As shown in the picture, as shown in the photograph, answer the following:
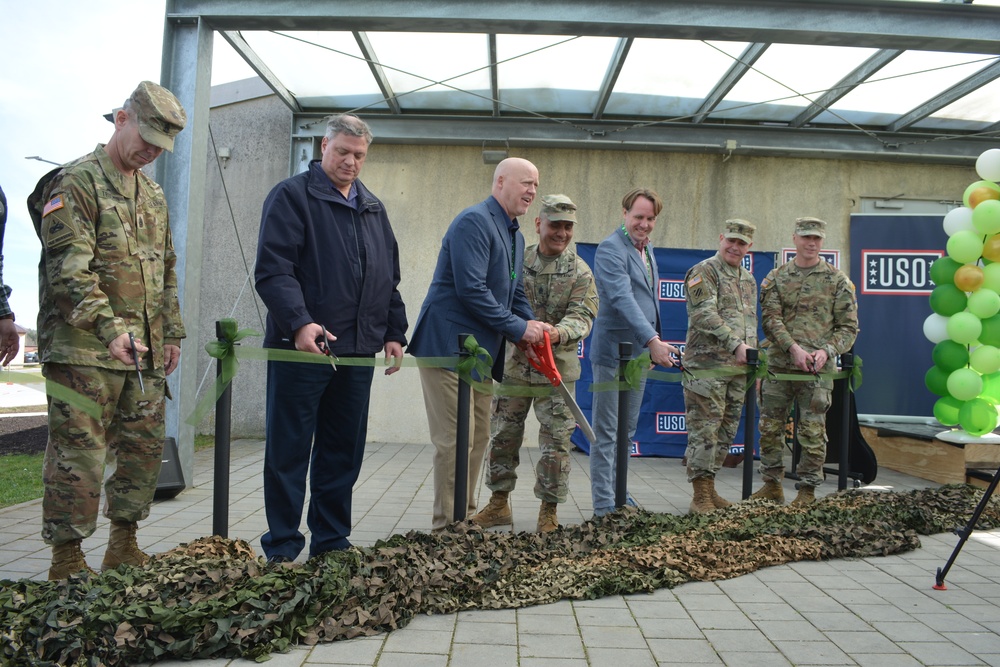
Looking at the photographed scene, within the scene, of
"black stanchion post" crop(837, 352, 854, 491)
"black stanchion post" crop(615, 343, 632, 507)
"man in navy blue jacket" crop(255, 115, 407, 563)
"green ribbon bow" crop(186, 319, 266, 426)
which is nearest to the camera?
"green ribbon bow" crop(186, 319, 266, 426)

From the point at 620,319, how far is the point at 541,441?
38.0 inches

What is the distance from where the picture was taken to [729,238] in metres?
5.50

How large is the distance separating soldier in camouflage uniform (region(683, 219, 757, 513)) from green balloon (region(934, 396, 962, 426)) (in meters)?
2.60

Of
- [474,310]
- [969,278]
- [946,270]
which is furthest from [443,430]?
[946,270]

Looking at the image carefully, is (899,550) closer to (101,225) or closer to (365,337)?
(365,337)

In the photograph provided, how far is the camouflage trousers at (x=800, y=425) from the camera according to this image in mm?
5562

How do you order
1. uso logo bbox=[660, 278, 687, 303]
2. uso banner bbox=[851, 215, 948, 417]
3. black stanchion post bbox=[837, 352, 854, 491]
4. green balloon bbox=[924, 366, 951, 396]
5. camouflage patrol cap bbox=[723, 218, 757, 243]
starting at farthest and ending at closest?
uso logo bbox=[660, 278, 687, 303], uso banner bbox=[851, 215, 948, 417], green balloon bbox=[924, 366, 951, 396], black stanchion post bbox=[837, 352, 854, 491], camouflage patrol cap bbox=[723, 218, 757, 243]

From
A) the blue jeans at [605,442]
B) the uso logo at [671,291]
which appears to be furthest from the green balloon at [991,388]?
the blue jeans at [605,442]

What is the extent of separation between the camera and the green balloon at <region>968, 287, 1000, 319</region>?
666cm

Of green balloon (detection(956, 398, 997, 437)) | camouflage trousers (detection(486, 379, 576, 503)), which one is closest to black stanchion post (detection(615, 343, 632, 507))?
camouflage trousers (detection(486, 379, 576, 503))

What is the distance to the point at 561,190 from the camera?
29.0ft

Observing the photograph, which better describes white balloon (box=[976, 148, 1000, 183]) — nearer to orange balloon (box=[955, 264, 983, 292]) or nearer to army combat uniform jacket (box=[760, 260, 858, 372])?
orange balloon (box=[955, 264, 983, 292])

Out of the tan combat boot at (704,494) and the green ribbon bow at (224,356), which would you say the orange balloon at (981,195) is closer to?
→ the tan combat boot at (704,494)

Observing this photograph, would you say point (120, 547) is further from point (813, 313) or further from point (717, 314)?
point (813, 313)
